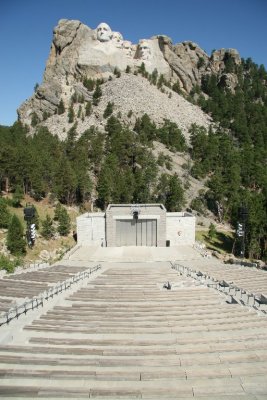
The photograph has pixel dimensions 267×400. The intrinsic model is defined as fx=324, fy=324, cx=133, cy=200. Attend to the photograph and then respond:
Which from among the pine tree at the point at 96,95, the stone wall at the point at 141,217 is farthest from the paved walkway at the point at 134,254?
the pine tree at the point at 96,95

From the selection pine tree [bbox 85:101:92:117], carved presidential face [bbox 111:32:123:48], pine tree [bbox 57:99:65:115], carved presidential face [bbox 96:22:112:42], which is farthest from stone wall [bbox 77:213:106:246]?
carved presidential face [bbox 111:32:123:48]

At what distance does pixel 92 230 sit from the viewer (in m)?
44.6

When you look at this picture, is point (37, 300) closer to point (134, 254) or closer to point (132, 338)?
point (132, 338)

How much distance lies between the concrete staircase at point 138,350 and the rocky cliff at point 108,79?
267ft

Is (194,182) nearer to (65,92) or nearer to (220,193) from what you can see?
(220,193)

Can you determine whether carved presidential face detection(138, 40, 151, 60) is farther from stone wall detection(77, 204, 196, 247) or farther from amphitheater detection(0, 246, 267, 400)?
amphitheater detection(0, 246, 267, 400)

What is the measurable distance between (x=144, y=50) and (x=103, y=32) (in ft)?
59.9

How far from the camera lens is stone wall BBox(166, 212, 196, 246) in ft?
147

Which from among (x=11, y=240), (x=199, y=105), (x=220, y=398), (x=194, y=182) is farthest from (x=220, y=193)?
(x=199, y=105)

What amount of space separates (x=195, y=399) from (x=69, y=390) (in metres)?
4.86

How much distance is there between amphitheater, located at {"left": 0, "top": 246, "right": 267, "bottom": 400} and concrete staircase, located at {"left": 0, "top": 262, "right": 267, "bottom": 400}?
0.04 m

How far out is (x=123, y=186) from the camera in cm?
6012

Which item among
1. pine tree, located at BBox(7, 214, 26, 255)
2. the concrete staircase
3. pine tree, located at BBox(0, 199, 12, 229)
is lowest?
the concrete staircase

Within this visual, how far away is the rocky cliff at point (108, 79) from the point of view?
10681 centimetres
